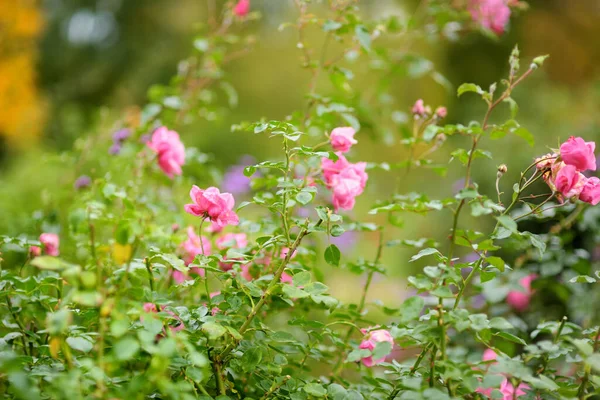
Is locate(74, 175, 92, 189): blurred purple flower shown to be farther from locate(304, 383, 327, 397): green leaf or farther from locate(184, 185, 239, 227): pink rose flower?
locate(304, 383, 327, 397): green leaf

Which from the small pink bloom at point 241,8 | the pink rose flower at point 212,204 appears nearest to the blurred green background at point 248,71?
the small pink bloom at point 241,8

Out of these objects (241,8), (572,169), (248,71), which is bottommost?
(572,169)

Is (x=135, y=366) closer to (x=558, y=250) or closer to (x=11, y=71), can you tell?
(x=558, y=250)

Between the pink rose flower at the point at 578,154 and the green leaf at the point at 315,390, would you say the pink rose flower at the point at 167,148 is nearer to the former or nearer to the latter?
the green leaf at the point at 315,390

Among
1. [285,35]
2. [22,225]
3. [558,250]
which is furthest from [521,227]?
[285,35]

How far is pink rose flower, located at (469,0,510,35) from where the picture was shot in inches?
52.9

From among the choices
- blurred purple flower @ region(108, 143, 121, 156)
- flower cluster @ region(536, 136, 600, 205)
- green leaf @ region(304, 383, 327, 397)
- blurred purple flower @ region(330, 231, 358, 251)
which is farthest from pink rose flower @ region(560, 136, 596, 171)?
blurred purple flower @ region(330, 231, 358, 251)

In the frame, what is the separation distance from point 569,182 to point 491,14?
80 centimetres

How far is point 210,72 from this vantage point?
135 centimetres

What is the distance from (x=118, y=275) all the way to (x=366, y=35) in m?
0.66

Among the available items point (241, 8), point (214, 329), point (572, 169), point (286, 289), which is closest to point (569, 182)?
point (572, 169)

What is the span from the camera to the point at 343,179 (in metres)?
0.88

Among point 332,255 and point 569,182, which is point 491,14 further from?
point 332,255

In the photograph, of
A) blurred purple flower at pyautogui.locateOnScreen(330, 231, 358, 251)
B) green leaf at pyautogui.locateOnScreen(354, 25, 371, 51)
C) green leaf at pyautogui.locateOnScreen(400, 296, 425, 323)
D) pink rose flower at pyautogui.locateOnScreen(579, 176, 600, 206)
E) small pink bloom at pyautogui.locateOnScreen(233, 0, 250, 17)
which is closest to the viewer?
green leaf at pyautogui.locateOnScreen(400, 296, 425, 323)
